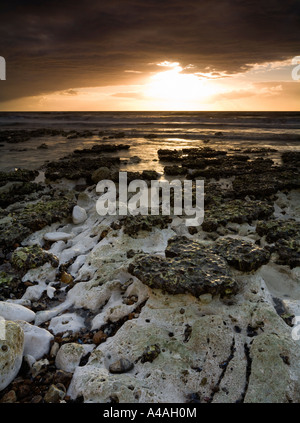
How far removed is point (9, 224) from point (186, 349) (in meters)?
3.23

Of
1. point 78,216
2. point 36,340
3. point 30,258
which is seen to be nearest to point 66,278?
point 30,258

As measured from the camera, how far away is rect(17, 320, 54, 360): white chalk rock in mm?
2189

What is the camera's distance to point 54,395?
1840 mm

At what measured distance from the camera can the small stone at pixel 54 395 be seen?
1829 millimetres

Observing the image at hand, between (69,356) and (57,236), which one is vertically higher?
(57,236)

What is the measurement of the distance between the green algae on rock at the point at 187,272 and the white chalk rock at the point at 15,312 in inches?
40.8

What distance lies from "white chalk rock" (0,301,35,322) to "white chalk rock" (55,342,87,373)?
21.6 inches

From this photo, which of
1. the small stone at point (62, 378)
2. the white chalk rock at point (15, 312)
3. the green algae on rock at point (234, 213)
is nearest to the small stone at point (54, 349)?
the small stone at point (62, 378)

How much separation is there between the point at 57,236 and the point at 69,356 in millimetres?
2126

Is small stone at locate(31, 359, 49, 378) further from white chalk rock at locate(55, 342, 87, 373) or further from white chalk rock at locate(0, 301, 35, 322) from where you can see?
white chalk rock at locate(0, 301, 35, 322)

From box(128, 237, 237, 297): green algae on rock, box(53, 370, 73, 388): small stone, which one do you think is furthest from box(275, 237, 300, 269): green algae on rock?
box(53, 370, 73, 388): small stone

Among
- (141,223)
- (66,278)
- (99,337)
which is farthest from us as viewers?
(141,223)

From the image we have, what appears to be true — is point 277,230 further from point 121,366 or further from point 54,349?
point 54,349

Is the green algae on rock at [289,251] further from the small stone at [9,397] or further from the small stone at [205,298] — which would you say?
the small stone at [9,397]
